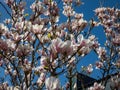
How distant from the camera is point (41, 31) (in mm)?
4816

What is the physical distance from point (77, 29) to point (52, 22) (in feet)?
2.00

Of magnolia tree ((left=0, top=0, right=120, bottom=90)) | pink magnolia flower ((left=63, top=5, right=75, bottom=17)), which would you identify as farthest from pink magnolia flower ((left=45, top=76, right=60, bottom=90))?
pink magnolia flower ((left=63, top=5, right=75, bottom=17))

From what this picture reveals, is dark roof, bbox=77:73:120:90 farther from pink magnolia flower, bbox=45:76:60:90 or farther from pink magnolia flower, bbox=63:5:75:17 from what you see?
pink magnolia flower, bbox=45:76:60:90

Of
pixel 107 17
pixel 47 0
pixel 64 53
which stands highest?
pixel 107 17

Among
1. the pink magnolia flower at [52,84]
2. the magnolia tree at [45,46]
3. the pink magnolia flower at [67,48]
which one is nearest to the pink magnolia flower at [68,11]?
the magnolia tree at [45,46]

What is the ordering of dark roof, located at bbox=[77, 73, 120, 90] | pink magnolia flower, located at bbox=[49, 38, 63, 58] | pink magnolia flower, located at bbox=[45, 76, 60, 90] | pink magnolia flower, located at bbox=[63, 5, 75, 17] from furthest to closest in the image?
1. pink magnolia flower, located at bbox=[63, 5, 75, 17]
2. dark roof, located at bbox=[77, 73, 120, 90]
3. pink magnolia flower, located at bbox=[49, 38, 63, 58]
4. pink magnolia flower, located at bbox=[45, 76, 60, 90]

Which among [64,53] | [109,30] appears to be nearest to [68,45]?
[64,53]

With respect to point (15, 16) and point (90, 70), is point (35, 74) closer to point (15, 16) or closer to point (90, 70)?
point (15, 16)

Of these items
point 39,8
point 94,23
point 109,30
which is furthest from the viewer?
point 109,30

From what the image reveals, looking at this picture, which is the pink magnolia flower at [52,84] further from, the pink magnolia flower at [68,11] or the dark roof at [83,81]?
the pink magnolia flower at [68,11]

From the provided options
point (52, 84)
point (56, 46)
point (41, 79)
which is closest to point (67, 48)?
point (56, 46)

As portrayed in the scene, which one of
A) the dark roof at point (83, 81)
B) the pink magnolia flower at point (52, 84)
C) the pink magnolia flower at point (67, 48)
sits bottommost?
the pink magnolia flower at point (52, 84)

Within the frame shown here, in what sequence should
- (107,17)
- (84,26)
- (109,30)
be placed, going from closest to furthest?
(84,26)
(109,30)
(107,17)

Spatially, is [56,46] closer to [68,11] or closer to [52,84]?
[52,84]
